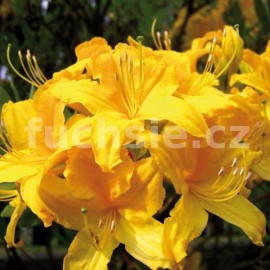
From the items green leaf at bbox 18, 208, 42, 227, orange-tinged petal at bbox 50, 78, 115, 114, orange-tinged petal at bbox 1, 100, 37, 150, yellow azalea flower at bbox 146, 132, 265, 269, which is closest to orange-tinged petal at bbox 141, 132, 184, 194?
yellow azalea flower at bbox 146, 132, 265, 269

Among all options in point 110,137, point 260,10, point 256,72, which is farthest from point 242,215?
point 260,10

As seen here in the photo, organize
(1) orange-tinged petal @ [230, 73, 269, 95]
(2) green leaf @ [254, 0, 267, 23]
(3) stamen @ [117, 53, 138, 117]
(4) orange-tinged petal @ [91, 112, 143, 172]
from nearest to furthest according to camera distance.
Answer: (4) orange-tinged petal @ [91, 112, 143, 172] < (3) stamen @ [117, 53, 138, 117] < (1) orange-tinged petal @ [230, 73, 269, 95] < (2) green leaf @ [254, 0, 267, 23]

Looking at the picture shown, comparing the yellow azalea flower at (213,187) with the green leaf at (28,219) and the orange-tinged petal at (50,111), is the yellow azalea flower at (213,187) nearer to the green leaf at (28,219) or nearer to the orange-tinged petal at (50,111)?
the orange-tinged petal at (50,111)

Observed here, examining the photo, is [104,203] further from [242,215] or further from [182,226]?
[242,215]

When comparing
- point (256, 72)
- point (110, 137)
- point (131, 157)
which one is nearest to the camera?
point (110, 137)

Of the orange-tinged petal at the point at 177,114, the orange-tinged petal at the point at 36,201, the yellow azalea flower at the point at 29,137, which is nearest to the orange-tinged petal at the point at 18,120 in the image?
the yellow azalea flower at the point at 29,137

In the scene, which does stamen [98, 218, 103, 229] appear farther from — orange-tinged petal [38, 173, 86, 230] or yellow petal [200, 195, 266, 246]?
yellow petal [200, 195, 266, 246]

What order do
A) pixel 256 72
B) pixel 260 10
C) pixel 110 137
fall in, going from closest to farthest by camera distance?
pixel 110 137, pixel 256 72, pixel 260 10
